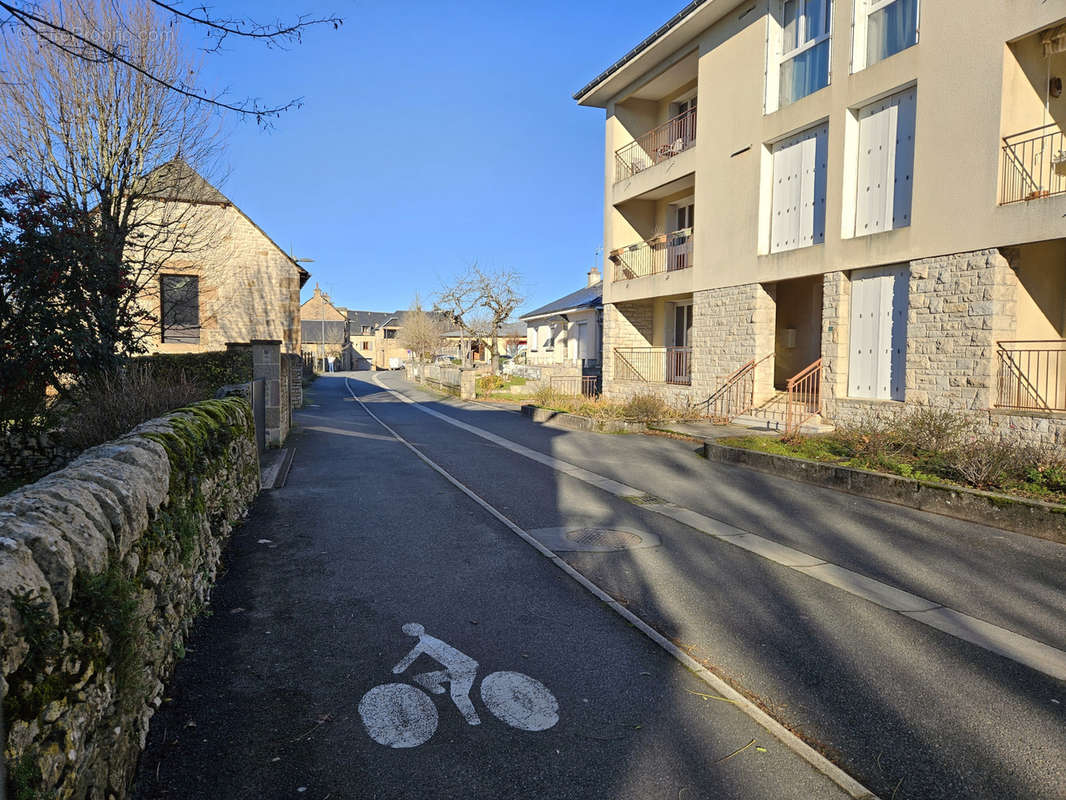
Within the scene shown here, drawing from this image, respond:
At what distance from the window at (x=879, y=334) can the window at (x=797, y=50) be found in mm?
5097

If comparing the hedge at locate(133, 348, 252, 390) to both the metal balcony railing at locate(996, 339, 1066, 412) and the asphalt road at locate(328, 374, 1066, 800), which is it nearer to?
the asphalt road at locate(328, 374, 1066, 800)

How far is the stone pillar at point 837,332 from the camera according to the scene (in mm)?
14695

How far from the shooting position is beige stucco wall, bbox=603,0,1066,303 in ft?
37.6

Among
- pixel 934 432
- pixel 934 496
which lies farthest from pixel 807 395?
pixel 934 496

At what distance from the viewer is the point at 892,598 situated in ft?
17.9

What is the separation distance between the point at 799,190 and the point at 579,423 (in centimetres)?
799

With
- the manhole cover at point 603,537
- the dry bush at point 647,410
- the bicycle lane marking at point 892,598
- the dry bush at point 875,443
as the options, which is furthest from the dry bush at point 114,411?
the dry bush at point 647,410

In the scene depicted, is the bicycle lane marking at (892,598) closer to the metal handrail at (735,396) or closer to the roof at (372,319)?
the metal handrail at (735,396)

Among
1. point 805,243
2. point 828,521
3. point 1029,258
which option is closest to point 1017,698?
point 828,521

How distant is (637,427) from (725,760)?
1394cm

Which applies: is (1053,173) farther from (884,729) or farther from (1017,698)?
(884,729)

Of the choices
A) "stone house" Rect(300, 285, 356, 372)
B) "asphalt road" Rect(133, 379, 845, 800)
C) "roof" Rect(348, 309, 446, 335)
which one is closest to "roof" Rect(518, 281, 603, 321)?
"asphalt road" Rect(133, 379, 845, 800)

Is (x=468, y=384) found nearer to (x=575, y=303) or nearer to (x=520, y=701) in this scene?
(x=575, y=303)

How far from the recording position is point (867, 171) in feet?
47.3
